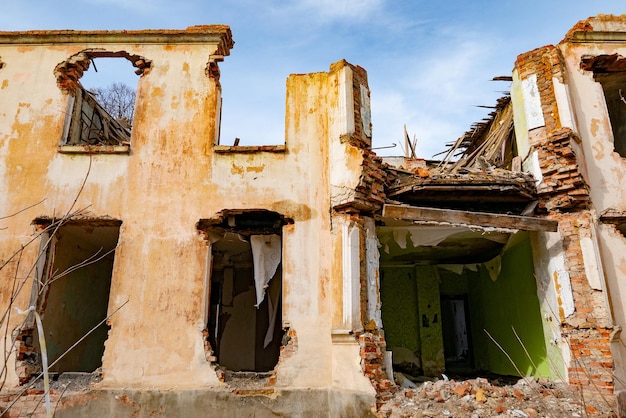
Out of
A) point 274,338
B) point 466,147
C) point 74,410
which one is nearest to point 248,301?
point 274,338

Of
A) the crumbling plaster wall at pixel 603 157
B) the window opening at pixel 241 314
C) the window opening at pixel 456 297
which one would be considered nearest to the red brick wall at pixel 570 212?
the crumbling plaster wall at pixel 603 157

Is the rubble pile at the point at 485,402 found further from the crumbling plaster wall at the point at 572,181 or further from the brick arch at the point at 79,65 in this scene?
the brick arch at the point at 79,65

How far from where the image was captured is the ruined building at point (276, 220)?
280 inches

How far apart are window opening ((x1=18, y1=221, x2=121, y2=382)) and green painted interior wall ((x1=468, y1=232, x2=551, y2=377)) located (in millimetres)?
7732

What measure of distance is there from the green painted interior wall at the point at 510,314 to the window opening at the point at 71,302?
7.73m

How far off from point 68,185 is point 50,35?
3308 mm

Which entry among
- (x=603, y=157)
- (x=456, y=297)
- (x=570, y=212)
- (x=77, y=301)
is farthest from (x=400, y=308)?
(x=77, y=301)

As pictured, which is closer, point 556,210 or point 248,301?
point 556,210

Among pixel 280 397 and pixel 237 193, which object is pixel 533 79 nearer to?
pixel 237 193

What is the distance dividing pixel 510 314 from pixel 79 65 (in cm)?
1028

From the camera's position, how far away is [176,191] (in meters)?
8.09

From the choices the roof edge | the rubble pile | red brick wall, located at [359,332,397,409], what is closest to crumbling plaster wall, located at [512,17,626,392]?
the rubble pile

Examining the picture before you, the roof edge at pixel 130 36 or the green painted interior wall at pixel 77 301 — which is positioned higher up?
the roof edge at pixel 130 36

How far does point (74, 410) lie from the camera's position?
23.1 ft
